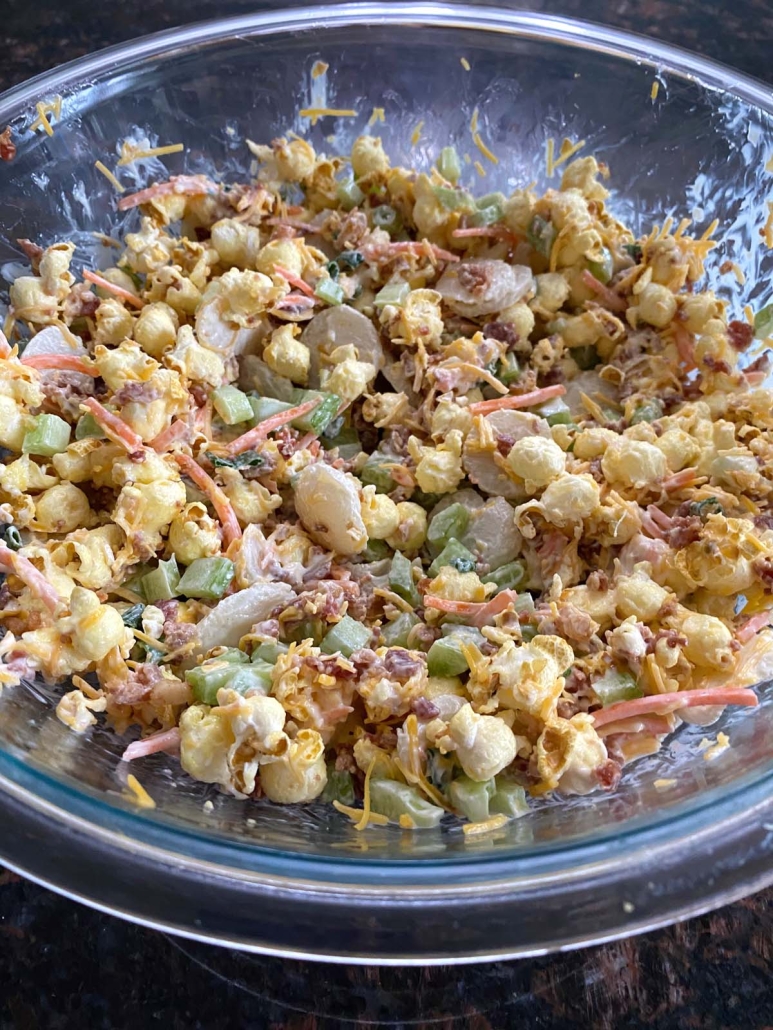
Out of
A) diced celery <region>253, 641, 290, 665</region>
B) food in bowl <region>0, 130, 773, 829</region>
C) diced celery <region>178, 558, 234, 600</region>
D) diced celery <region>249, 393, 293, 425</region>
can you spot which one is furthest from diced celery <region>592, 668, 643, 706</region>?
diced celery <region>249, 393, 293, 425</region>

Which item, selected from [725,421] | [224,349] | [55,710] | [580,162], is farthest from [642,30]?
[55,710]

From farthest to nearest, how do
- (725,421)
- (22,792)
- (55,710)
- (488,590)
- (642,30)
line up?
(642,30) → (725,421) → (488,590) → (55,710) → (22,792)

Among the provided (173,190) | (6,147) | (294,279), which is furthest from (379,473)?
(6,147)

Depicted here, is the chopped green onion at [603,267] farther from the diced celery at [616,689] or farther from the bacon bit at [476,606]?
the diced celery at [616,689]

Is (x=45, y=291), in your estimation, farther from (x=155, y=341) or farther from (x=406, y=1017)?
(x=406, y=1017)

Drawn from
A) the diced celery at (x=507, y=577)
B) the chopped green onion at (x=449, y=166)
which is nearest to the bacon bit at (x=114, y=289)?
the chopped green onion at (x=449, y=166)

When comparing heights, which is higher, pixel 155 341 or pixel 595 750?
pixel 155 341
